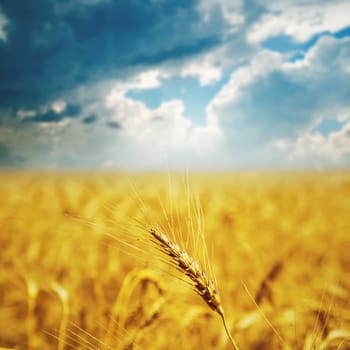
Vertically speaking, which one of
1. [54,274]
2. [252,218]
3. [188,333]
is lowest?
[188,333]

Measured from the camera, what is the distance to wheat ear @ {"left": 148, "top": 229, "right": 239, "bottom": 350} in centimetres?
72

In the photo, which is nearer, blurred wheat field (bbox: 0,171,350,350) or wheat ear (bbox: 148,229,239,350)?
wheat ear (bbox: 148,229,239,350)

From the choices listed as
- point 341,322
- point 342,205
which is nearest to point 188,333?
point 341,322

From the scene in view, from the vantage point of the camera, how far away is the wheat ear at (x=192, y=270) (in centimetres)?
72

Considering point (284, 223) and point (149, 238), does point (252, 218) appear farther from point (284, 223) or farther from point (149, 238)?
point (149, 238)

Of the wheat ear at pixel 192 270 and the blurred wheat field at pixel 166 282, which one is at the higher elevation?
the wheat ear at pixel 192 270

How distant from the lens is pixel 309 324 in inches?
74.0

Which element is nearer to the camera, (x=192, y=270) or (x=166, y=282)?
(x=192, y=270)

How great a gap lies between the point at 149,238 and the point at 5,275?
2444 millimetres

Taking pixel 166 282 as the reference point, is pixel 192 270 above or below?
above

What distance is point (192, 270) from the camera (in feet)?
2.50

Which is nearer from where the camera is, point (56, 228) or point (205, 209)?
point (56, 228)

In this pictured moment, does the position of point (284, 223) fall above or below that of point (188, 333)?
above

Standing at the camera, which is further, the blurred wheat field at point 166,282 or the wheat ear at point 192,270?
the blurred wheat field at point 166,282
